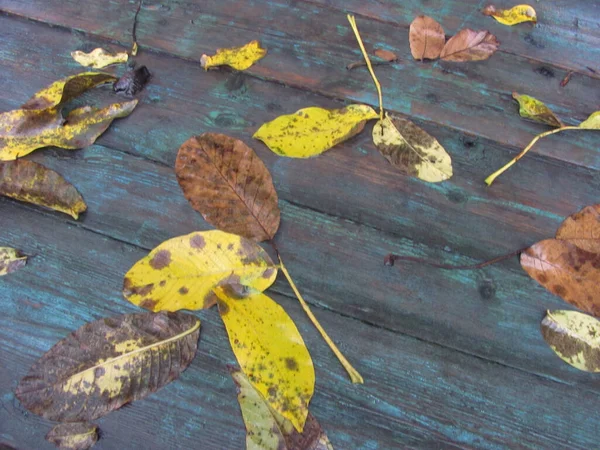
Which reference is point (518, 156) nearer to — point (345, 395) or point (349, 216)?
point (349, 216)

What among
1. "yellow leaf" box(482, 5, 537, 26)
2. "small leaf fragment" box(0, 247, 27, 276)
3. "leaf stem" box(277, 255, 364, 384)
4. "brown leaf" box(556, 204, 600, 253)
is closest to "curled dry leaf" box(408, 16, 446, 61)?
"yellow leaf" box(482, 5, 537, 26)

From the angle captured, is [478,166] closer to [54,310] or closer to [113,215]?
[113,215]

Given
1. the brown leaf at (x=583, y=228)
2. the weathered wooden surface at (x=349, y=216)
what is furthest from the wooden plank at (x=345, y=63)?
the brown leaf at (x=583, y=228)

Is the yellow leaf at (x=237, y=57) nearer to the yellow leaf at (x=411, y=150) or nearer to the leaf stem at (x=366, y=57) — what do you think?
the leaf stem at (x=366, y=57)

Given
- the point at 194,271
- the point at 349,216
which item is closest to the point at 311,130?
the point at 349,216

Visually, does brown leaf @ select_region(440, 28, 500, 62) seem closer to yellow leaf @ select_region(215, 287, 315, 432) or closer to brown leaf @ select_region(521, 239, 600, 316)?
brown leaf @ select_region(521, 239, 600, 316)
